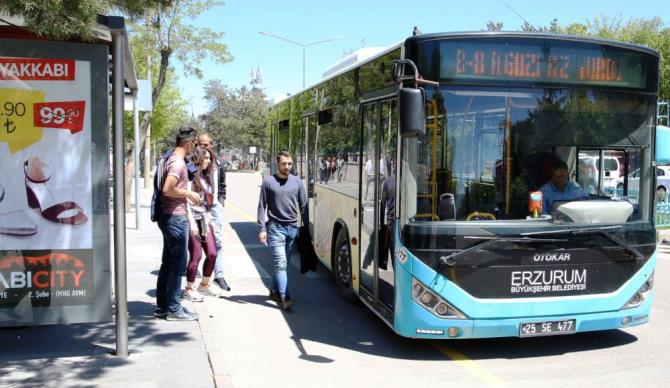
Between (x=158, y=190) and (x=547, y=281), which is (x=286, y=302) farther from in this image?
(x=547, y=281)

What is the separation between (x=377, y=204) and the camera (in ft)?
20.9

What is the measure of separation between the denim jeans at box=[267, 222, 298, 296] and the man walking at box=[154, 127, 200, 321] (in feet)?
3.97

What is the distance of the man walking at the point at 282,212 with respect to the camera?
7695mm

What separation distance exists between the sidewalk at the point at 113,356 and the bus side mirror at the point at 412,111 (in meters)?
2.41

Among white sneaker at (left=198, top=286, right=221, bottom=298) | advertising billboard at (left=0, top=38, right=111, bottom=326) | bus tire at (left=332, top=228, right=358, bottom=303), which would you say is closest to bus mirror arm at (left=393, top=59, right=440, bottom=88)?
advertising billboard at (left=0, top=38, right=111, bottom=326)

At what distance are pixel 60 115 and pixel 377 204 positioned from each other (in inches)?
115

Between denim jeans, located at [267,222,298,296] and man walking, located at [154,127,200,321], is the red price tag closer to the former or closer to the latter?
man walking, located at [154,127,200,321]

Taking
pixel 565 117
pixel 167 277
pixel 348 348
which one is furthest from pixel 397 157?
pixel 167 277

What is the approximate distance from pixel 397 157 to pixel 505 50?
4.16 feet

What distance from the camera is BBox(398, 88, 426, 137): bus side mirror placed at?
5.06 meters

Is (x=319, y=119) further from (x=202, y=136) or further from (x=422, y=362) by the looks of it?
(x=422, y=362)

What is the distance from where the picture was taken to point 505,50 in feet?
18.2

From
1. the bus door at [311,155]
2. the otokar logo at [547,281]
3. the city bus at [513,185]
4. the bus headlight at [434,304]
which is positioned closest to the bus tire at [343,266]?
the city bus at [513,185]

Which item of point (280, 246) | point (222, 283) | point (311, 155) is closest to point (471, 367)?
point (280, 246)
